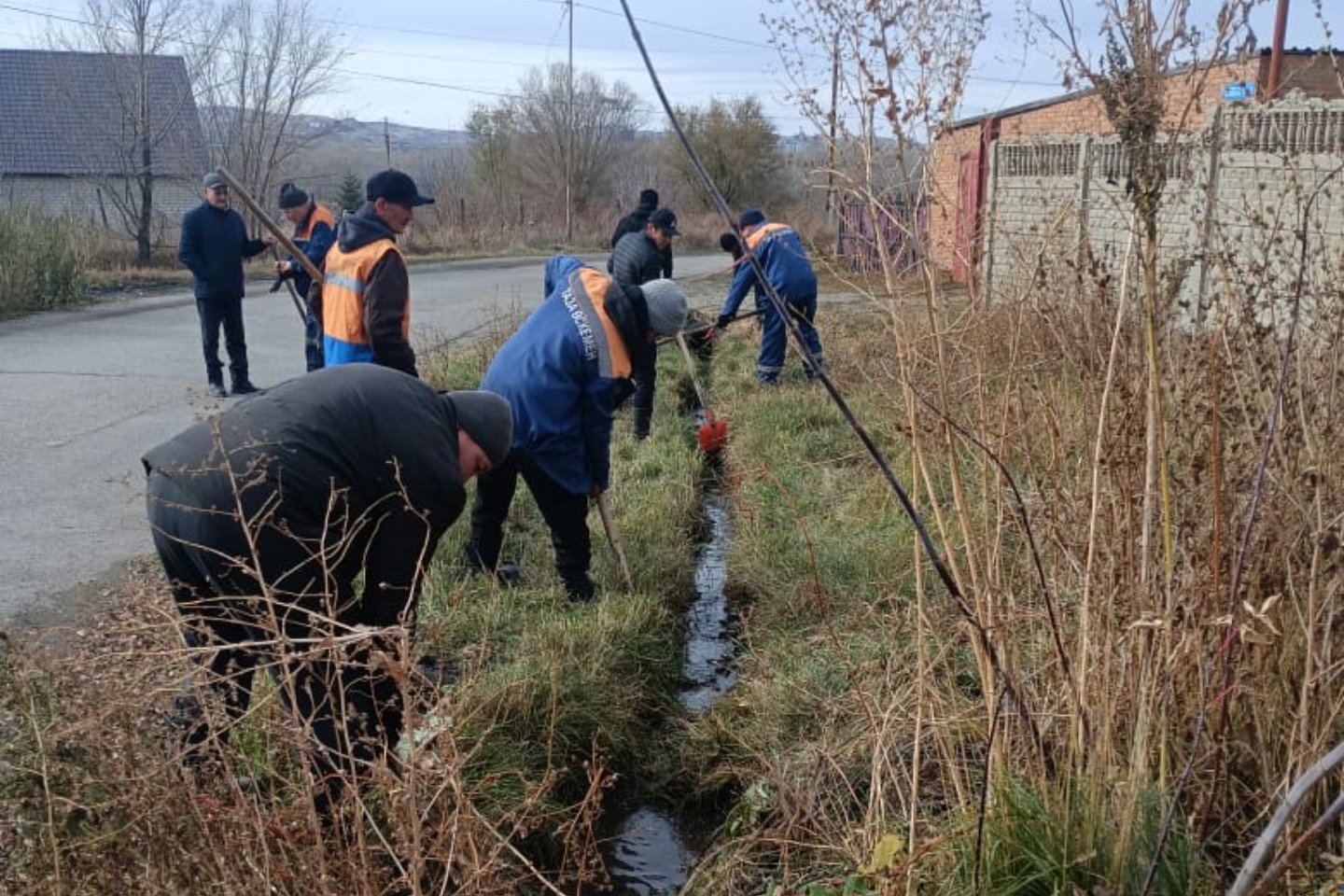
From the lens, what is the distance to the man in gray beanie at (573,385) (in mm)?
4832

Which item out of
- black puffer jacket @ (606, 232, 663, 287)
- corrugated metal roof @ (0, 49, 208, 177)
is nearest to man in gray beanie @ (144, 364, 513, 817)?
black puffer jacket @ (606, 232, 663, 287)

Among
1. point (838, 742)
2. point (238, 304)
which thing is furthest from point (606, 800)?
point (238, 304)

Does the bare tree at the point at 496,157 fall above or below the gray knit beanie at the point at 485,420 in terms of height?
above

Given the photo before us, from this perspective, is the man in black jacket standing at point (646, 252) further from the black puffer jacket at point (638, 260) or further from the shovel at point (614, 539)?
the shovel at point (614, 539)

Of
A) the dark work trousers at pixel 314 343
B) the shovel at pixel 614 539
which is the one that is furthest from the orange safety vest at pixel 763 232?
the shovel at pixel 614 539

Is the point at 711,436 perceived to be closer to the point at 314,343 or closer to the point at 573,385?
the point at 314,343

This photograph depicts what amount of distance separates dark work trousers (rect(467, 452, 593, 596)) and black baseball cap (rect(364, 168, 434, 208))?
5.69 ft

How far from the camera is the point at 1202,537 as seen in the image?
262 centimetres

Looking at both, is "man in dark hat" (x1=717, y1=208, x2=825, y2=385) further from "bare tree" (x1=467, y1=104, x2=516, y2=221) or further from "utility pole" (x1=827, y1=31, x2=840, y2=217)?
"bare tree" (x1=467, y1=104, x2=516, y2=221)

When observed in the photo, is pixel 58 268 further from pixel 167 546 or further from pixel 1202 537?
pixel 1202 537

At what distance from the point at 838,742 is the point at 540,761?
996mm

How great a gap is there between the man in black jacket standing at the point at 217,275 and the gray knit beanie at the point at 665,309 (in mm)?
5562

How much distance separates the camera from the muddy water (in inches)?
150

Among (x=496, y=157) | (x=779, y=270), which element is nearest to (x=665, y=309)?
(x=779, y=270)
